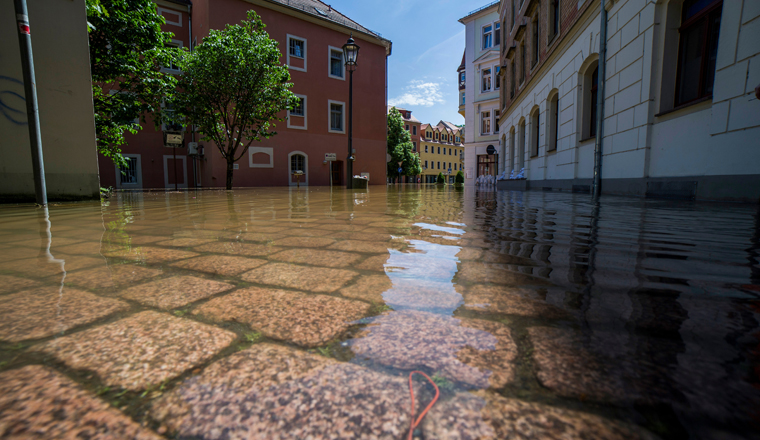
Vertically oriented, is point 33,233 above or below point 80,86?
below

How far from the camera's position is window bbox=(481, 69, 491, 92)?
2993 cm

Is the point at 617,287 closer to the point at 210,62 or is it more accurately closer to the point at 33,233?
the point at 33,233

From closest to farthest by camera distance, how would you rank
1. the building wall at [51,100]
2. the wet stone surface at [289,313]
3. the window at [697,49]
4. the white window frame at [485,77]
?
the wet stone surface at [289,313], the building wall at [51,100], the window at [697,49], the white window frame at [485,77]

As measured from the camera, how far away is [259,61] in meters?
14.5

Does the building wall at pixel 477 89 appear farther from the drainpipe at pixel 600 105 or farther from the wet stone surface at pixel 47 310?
the wet stone surface at pixel 47 310

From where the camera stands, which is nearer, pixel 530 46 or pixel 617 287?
pixel 617 287

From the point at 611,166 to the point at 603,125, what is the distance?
1.03 m

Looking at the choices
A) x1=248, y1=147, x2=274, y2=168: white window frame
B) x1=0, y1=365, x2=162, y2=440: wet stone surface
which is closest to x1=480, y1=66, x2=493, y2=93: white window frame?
x1=248, y1=147, x2=274, y2=168: white window frame

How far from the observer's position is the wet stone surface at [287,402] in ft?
1.87

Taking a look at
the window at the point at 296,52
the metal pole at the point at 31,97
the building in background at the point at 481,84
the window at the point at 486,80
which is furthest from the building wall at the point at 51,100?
the window at the point at 486,80

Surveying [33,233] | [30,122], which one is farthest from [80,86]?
[33,233]

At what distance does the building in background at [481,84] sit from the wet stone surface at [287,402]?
1190 inches

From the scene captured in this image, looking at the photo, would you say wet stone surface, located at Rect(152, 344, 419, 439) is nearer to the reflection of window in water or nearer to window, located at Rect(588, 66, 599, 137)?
window, located at Rect(588, 66, 599, 137)

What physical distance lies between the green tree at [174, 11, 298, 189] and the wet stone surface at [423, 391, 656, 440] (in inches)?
618
